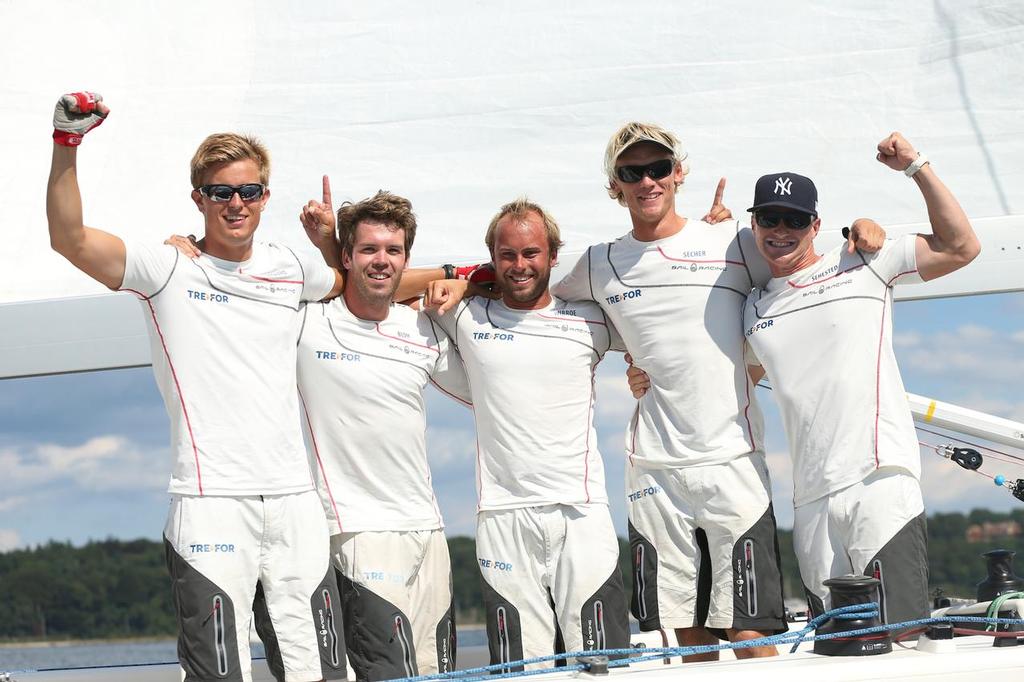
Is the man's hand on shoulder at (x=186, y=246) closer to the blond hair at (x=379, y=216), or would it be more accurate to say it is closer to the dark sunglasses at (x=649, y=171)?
the blond hair at (x=379, y=216)

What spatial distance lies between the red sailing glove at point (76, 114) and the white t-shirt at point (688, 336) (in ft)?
5.13

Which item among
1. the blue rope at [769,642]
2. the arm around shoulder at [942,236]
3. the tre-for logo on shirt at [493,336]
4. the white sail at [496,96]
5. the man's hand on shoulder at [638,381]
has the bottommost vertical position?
the blue rope at [769,642]

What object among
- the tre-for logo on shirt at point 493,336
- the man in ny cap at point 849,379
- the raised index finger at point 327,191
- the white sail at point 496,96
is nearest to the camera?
the man in ny cap at point 849,379

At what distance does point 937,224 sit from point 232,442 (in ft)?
6.47

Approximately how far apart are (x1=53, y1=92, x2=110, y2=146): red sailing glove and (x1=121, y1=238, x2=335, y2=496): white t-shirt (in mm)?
414

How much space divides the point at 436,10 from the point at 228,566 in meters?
2.23

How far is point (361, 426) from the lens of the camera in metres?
3.54

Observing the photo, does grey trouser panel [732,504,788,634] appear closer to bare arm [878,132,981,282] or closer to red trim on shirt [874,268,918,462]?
red trim on shirt [874,268,918,462]

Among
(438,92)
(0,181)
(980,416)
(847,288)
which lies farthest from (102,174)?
(980,416)

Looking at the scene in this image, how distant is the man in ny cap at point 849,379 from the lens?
3363mm

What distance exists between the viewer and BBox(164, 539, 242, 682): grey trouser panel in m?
3.10

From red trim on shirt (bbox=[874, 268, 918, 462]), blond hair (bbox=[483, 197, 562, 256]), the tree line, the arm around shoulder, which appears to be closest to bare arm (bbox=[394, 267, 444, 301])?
blond hair (bbox=[483, 197, 562, 256])

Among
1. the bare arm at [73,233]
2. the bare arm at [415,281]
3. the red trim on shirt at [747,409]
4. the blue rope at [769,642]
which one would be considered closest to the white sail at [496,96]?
the bare arm at [415,281]

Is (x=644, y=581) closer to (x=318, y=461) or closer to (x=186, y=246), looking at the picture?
(x=318, y=461)
